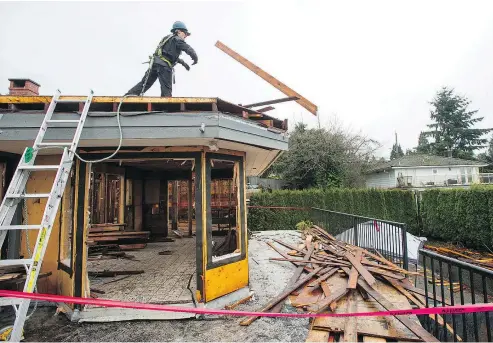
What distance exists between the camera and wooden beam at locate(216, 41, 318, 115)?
20.1 ft

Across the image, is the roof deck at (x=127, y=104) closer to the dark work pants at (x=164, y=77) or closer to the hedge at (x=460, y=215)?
the dark work pants at (x=164, y=77)

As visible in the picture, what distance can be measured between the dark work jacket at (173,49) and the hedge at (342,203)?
476 inches

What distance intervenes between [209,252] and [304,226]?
9643mm

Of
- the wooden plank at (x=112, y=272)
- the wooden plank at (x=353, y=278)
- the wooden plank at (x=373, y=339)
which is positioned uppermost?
the wooden plank at (x=353, y=278)

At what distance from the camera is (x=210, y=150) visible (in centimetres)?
463

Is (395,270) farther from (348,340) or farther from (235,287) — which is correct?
(235,287)

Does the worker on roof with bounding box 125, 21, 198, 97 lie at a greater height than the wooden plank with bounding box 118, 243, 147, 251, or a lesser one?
greater

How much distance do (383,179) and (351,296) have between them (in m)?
30.1

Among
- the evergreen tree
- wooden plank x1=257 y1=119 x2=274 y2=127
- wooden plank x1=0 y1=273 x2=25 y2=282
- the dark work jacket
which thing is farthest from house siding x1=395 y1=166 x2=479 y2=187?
wooden plank x1=0 y1=273 x2=25 y2=282

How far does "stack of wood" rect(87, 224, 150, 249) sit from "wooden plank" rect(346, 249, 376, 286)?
653cm

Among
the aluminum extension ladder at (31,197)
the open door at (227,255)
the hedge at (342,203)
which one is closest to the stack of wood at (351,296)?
the open door at (227,255)

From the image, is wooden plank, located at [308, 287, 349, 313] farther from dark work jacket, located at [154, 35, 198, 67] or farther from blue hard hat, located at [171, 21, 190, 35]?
blue hard hat, located at [171, 21, 190, 35]

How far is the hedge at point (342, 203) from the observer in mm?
16609

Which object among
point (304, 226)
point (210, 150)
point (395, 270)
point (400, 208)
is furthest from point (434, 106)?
point (210, 150)
